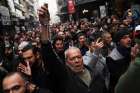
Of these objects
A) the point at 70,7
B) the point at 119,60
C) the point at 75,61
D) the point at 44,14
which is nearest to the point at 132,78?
the point at 44,14

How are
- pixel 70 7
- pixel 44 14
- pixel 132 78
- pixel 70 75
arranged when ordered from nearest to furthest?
pixel 132 78 < pixel 44 14 < pixel 70 75 < pixel 70 7

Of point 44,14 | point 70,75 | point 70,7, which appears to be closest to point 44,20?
point 44,14

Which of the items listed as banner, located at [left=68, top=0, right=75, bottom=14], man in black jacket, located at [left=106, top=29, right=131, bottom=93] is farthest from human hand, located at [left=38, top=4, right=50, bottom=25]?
banner, located at [left=68, top=0, right=75, bottom=14]

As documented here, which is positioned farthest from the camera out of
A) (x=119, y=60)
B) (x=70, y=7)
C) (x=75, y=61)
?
(x=70, y=7)

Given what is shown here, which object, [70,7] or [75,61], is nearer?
[75,61]

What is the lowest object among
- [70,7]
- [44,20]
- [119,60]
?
[119,60]

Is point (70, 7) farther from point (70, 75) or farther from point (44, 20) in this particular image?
point (44, 20)

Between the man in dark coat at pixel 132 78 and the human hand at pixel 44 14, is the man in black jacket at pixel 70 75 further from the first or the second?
the man in dark coat at pixel 132 78

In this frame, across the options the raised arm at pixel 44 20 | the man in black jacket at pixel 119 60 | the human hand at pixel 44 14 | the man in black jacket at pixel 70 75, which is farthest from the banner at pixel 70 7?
the human hand at pixel 44 14

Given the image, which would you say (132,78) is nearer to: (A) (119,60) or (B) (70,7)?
(A) (119,60)

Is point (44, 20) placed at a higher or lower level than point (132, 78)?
higher

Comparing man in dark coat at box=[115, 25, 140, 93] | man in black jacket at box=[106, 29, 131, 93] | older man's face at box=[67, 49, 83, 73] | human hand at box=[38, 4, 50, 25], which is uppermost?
human hand at box=[38, 4, 50, 25]

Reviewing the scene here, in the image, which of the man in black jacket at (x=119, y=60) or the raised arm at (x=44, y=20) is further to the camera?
the man in black jacket at (x=119, y=60)

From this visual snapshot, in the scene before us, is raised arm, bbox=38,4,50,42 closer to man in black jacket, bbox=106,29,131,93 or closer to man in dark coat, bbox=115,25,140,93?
man in black jacket, bbox=106,29,131,93
